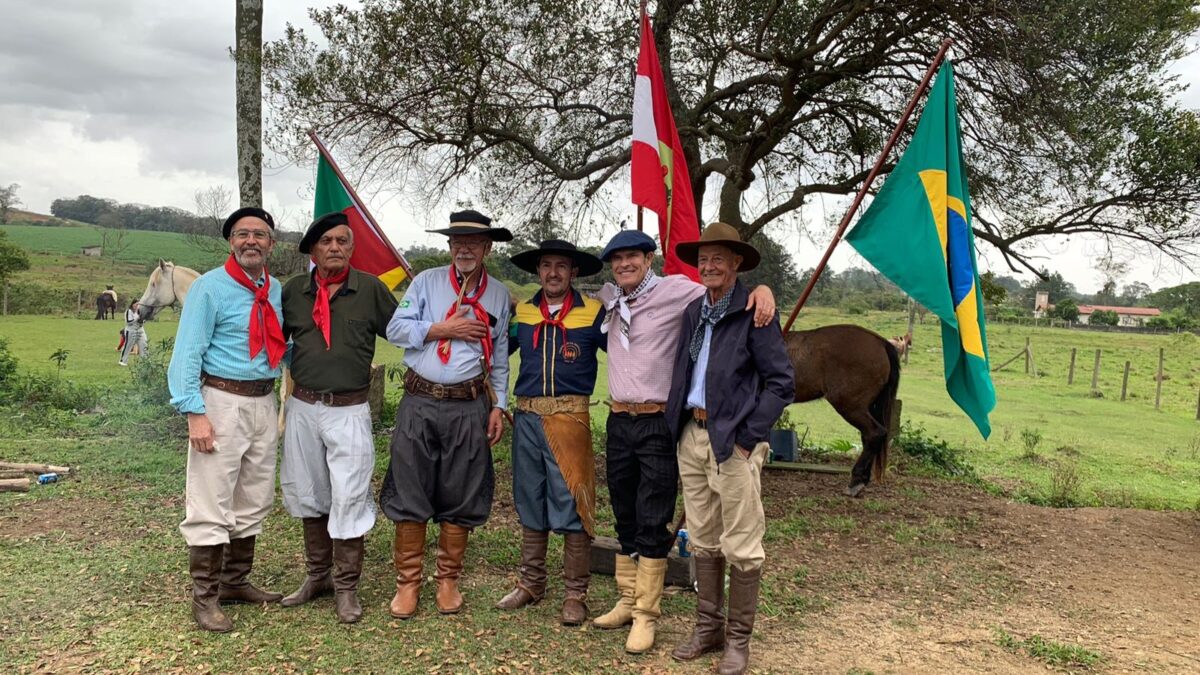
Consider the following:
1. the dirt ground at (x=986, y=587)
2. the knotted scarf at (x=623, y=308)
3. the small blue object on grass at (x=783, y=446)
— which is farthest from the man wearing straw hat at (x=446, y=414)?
the small blue object on grass at (x=783, y=446)

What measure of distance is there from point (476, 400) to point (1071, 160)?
541 centimetres

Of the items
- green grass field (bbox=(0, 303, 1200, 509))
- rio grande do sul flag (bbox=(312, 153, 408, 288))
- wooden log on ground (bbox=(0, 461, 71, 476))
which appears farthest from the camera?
green grass field (bbox=(0, 303, 1200, 509))

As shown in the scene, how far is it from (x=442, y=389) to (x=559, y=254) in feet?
2.90

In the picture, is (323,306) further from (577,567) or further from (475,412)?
(577,567)

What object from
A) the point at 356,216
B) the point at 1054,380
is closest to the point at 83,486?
the point at 356,216

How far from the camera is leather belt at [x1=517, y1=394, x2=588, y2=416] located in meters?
3.81

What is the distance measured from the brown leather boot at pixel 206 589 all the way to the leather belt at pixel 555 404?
1624 millimetres

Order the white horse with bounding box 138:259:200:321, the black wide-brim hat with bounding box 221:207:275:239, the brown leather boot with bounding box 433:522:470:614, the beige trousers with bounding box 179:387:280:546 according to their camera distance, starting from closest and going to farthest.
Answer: the beige trousers with bounding box 179:387:280:546
the black wide-brim hat with bounding box 221:207:275:239
the brown leather boot with bounding box 433:522:470:614
the white horse with bounding box 138:259:200:321

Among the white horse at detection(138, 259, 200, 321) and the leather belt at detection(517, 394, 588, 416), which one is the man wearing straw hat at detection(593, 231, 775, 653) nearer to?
the leather belt at detection(517, 394, 588, 416)

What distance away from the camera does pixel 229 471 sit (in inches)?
141

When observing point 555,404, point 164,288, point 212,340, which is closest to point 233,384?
point 212,340

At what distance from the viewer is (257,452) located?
146 inches

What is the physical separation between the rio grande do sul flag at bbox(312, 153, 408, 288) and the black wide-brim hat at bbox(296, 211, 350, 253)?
1209 millimetres

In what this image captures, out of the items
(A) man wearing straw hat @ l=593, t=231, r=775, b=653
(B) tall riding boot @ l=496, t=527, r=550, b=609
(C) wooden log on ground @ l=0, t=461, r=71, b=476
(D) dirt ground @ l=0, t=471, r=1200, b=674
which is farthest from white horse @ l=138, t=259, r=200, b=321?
(A) man wearing straw hat @ l=593, t=231, r=775, b=653
